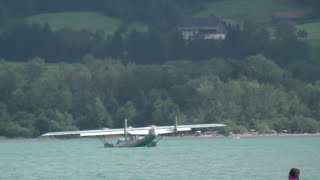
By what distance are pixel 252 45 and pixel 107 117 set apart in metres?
55.0

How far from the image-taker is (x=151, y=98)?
135m

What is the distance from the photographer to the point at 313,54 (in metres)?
162

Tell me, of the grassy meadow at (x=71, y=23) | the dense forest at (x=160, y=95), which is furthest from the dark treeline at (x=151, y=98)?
the grassy meadow at (x=71, y=23)

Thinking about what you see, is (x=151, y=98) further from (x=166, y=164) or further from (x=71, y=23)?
(x=166, y=164)

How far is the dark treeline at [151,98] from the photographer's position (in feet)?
417

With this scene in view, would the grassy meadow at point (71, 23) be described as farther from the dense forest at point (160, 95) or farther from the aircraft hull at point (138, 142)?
the aircraft hull at point (138, 142)

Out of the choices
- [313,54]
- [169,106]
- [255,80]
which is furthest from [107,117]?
[313,54]

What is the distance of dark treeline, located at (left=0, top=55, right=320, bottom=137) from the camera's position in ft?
417

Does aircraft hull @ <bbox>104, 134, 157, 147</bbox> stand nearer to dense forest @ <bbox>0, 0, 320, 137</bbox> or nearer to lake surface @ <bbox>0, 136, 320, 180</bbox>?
lake surface @ <bbox>0, 136, 320, 180</bbox>

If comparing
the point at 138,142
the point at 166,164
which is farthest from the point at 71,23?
the point at 166,164

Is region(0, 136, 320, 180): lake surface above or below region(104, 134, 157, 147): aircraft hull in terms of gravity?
above

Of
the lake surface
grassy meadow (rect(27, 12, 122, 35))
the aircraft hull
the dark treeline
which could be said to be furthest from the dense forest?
the lake surface

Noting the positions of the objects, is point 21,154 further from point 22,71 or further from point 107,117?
point 22,71

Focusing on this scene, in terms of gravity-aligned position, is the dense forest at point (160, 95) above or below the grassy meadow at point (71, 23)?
below
